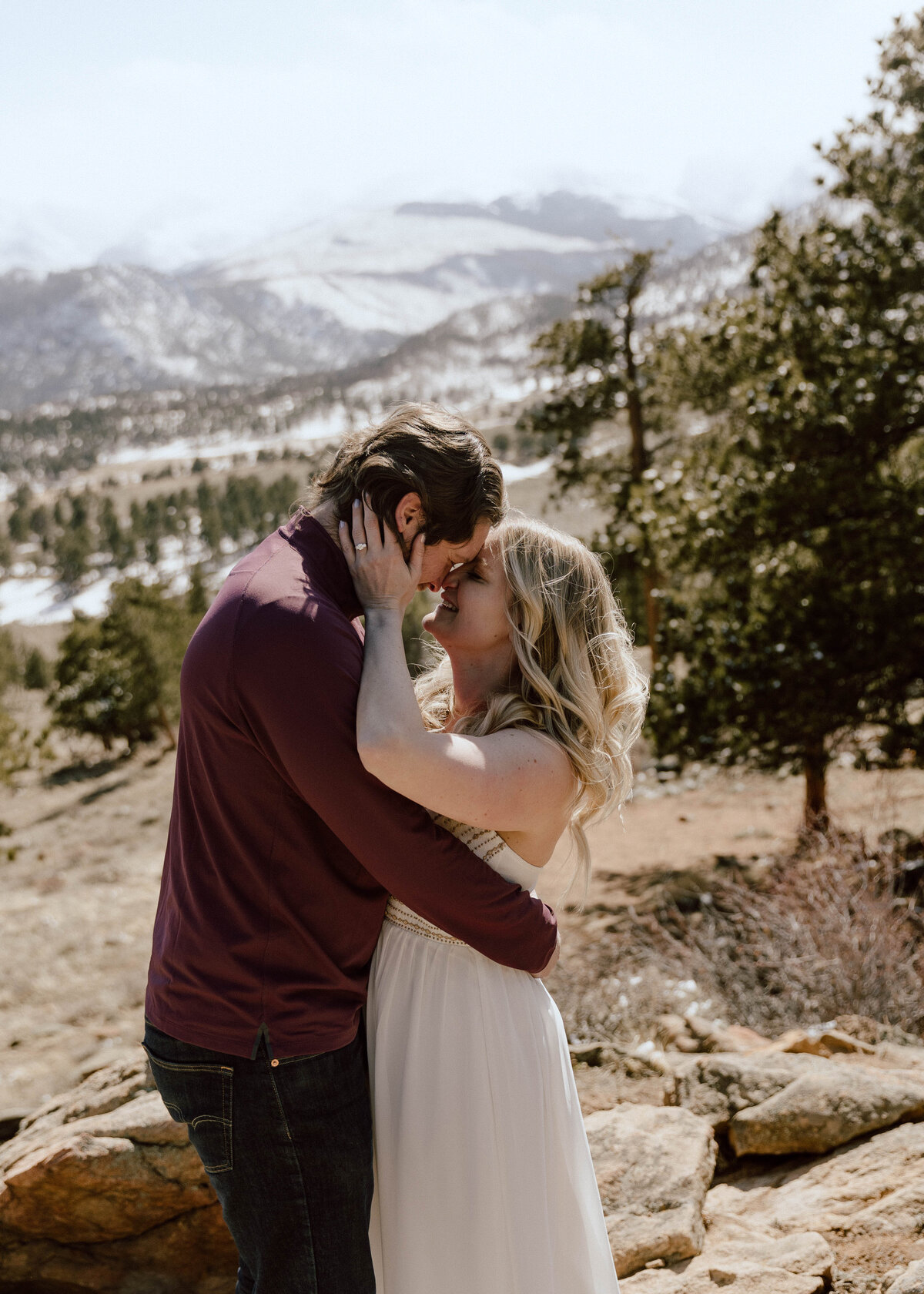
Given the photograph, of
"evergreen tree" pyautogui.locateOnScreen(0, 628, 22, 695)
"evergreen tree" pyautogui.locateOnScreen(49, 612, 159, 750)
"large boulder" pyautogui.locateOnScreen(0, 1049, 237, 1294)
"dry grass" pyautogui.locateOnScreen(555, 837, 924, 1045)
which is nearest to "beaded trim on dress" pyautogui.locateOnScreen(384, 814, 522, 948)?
"large boulder" pyautogui.locateOnScreen(0, 1049, 237, 1294)

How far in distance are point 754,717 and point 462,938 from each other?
906cm

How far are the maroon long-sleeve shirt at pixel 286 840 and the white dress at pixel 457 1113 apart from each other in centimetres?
18

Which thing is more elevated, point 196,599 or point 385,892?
point 385,892

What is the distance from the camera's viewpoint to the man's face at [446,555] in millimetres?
2545

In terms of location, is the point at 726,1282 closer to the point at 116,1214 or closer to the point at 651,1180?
the point at 651,1180

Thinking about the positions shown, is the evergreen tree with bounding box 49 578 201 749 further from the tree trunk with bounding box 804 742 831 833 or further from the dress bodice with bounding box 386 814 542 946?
the dress bodice with bounding box 386 814 542 946

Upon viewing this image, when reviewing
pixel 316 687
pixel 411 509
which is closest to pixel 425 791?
pixel 316 687

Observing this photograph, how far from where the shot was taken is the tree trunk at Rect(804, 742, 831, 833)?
11.1m

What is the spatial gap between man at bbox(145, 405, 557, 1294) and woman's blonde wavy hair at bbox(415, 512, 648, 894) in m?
0.36

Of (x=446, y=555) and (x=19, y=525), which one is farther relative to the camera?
(x=19, y=525)

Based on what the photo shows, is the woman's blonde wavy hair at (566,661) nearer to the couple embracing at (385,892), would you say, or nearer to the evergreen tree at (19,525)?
the couple embracing at (385,892)

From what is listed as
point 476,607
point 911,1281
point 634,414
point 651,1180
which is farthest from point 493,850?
point 634,414

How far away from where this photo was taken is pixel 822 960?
660 centimetres

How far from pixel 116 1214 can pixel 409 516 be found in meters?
3.05
